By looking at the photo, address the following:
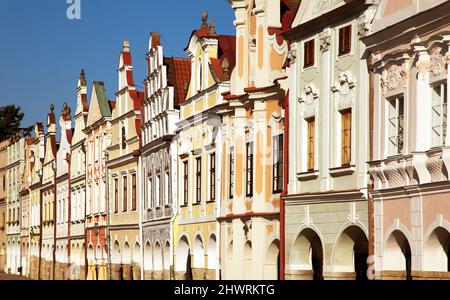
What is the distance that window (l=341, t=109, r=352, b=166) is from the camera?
31.4 meters

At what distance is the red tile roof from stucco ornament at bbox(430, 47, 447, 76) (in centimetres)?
2490

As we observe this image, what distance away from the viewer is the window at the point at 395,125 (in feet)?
93.2

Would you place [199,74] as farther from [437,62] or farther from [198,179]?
[437,62]

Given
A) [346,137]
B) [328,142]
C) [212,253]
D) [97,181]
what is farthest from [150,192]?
[346,137]

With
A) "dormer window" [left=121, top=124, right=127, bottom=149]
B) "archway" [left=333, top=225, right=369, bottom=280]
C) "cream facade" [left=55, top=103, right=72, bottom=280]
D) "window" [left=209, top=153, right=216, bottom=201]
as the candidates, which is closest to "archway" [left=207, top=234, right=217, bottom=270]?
"window" [left=209, top=153, right=216, bottom=201]

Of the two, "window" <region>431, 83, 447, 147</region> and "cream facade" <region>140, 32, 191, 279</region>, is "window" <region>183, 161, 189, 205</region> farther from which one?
"window" <region>431, 83, 447, 147</region>

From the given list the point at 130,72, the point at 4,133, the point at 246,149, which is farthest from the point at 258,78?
the point at 4,133

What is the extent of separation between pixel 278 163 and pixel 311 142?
3.34 m

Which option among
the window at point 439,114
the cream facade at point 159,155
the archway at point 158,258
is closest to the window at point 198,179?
the cream facade at point 159,155

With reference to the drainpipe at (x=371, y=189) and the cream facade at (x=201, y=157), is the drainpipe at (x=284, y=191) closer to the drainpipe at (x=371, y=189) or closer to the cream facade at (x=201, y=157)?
the drainpipe at (x=371, y=189)

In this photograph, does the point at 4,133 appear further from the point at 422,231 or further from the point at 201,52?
the point at 422,231

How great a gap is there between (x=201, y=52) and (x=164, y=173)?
291 inches

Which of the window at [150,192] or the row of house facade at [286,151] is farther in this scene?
the window at [150,192]

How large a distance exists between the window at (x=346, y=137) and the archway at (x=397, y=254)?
10.7ft
